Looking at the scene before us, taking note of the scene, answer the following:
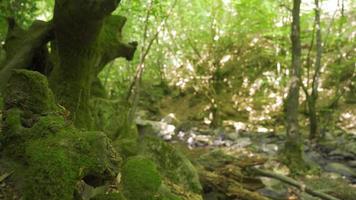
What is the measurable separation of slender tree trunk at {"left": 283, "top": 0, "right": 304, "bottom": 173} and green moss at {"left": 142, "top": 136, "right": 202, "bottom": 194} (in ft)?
17.1

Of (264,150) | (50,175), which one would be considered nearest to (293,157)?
(264,150)

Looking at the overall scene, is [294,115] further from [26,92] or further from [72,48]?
[26,92]

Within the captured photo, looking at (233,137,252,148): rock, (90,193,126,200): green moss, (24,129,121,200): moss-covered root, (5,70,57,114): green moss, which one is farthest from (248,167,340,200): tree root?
(24,129,121,200): moss-covered root

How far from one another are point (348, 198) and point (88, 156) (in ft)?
22.5

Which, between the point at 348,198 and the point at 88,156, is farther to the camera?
the point at 348,198

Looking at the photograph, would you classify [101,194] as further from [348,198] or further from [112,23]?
[348,198]

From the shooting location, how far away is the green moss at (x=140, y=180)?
424cm

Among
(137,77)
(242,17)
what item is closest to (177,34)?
(242,17)

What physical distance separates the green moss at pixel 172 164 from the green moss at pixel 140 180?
5.71 feet

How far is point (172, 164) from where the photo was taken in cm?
648

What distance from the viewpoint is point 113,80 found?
2247 centimetres

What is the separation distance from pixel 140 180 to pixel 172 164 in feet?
7.07

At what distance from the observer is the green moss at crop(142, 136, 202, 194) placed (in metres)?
6.27

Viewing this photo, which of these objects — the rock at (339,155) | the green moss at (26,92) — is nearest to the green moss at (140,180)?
the green moss at (26,92)
